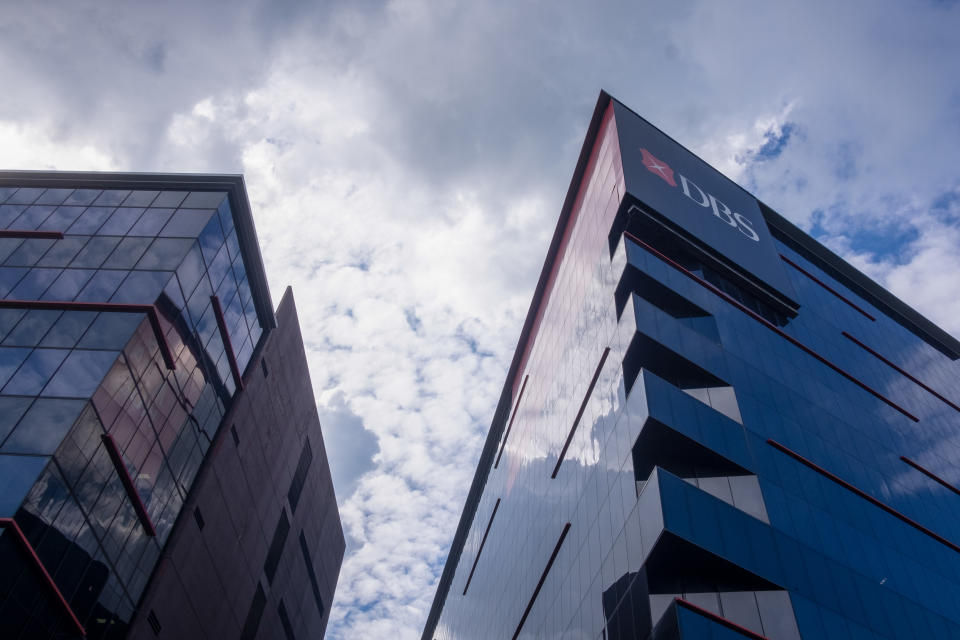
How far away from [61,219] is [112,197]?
2989 mm

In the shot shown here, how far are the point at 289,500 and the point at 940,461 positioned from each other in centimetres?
4524

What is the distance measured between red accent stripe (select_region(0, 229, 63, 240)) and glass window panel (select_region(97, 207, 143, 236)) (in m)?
1.96

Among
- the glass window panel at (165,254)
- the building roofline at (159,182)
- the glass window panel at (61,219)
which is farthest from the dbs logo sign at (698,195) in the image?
the glass window panel at (61,219)

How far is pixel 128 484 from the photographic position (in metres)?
27.7

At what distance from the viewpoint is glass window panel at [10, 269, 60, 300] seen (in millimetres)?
30016

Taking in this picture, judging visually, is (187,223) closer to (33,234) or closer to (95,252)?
(95,252)

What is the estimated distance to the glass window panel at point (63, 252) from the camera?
106 ft

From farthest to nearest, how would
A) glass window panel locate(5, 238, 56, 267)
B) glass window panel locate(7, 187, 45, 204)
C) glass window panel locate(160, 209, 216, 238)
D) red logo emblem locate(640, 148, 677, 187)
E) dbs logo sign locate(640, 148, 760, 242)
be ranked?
dbs logo sign locate(640, 148, 760, 242) → red logo emblem locate(640, 148, 677, 187) → glass window panel locate(7, 187, 45, 204) → glass window panel locate(160, 209, 216, 238) → glass window panel locate(5, 238, 56, 267)

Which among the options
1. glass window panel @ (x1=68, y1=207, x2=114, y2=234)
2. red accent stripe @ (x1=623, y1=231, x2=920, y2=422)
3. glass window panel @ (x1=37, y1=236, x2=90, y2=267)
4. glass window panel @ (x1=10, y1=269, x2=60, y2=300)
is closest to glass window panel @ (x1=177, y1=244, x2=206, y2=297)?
glass window panel @ (x1=37, y1=236, x2=90, y2=267)

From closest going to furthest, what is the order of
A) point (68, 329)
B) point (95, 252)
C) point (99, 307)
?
point (68, 329) < point (99, 307) < point (95, 252)

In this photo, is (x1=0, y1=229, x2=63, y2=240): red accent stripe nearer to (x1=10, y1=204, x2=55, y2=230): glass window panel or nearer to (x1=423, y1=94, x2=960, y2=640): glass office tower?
(x1=10, y1=204, x2=55, y2=230): glass window panel

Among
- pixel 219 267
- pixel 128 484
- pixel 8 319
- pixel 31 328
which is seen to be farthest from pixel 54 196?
pixel 128 484

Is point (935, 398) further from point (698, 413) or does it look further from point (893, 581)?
point (698, 413)

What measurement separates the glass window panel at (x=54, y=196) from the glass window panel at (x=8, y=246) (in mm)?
4176
